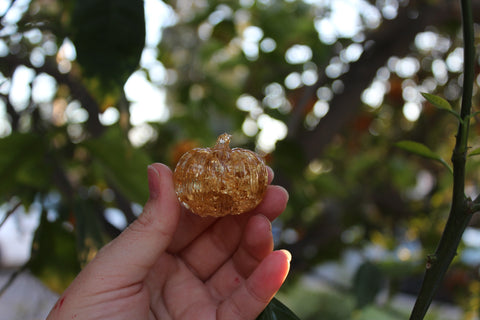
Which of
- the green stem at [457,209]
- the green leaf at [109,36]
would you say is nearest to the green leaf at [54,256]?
the green leaf at [109,36]

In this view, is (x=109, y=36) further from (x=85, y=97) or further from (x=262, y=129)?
(x=262, y=129)

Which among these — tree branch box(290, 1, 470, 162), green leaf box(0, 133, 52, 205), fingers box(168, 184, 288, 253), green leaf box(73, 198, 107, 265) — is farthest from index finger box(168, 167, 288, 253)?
tree branch box(290, 1, 470, 162)

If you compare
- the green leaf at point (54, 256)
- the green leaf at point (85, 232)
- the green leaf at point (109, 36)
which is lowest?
the green leaf at point (54, 256)

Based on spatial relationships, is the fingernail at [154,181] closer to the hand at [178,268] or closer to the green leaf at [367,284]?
the hand at [178,268]

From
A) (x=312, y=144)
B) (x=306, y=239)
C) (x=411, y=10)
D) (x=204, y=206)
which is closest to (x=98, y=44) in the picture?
(x=204, y=206)

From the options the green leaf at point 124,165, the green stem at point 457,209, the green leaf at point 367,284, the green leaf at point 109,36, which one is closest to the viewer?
the green stem at point 457,209

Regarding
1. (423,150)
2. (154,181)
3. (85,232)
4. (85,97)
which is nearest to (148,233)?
(154,181)
